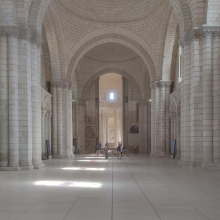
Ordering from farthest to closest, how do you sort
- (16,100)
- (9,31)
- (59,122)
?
(59,122), (16,100), (9,31)

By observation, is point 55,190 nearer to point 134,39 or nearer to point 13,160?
point 13,160

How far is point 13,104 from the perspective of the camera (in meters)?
14.4

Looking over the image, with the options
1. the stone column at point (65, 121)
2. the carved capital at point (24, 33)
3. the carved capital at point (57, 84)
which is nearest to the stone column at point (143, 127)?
the stone column at point (65, 121)

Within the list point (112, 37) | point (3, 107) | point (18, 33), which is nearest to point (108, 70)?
point (112, 37)

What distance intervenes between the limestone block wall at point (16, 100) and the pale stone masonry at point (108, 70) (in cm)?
5

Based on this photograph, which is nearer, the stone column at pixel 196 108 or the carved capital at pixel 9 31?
the carved capital at pixel 9 31

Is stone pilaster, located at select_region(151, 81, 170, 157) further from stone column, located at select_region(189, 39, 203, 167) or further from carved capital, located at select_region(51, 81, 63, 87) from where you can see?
stone column, located at select_region(189, 39, 203, 167)

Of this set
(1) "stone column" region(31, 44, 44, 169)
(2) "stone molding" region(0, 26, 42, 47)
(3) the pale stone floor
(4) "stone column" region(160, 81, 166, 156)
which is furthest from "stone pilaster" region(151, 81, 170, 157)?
(3) the pale stone floor

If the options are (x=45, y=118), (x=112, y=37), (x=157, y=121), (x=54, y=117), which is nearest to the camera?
(x=45, y=118)

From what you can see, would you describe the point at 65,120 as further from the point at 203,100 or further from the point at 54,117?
the point at 203,100

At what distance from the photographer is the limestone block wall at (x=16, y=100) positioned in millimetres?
14266

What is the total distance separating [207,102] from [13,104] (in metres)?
9.37

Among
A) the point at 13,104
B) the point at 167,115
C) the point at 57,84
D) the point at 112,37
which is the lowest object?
the point at 167,115

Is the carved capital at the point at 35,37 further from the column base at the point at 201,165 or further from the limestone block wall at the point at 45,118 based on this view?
the column base at the point at 201,165
